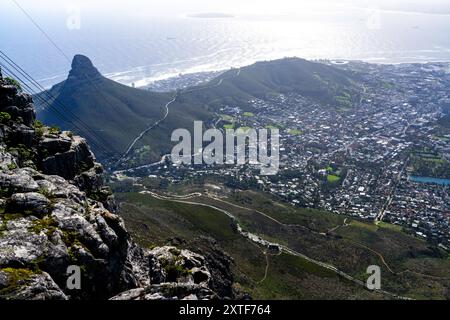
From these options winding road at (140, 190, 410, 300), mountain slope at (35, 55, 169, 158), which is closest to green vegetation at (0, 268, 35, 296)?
winding road at (140, 190, 410, 300)

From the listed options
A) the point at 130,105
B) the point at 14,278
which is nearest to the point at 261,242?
the point at 14,278

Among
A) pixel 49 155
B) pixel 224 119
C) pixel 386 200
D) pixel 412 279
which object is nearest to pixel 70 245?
pixel 49 155

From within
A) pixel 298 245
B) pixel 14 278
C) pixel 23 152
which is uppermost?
pixel 23 152

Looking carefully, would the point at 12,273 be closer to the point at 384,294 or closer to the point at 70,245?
the point at 70,245

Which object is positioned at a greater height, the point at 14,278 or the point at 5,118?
the point at 5,118

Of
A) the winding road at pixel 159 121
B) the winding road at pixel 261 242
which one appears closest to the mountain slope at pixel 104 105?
the winding road at pixel 159 121

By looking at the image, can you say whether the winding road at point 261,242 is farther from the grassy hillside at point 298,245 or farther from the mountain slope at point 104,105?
the mountain slope at point 104,105

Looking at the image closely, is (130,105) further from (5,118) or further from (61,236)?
(61,236)

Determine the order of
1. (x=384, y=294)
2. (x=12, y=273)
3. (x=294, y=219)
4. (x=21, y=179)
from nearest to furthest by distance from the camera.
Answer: (x=12, y=273)
(x=21, y=179)
(x=384, y=294)
(x=294, y=219)
